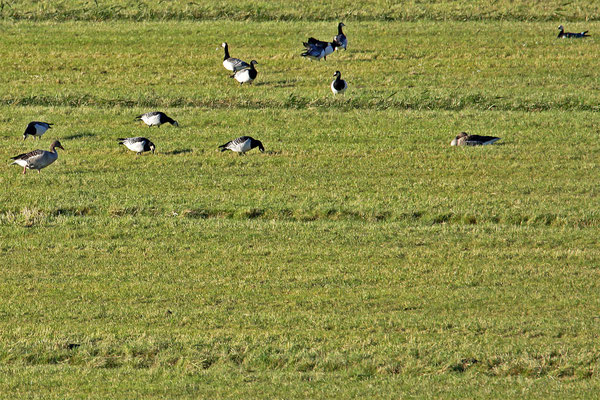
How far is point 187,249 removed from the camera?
19.4 meters

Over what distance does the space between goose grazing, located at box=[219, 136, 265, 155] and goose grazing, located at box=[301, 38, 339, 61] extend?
15039 mm

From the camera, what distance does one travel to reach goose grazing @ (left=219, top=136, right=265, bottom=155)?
26578 millimetres

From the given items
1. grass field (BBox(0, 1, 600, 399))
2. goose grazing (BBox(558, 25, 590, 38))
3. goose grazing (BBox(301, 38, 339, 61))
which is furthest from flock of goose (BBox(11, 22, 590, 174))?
goose grazing (BBox(558, 25, 590, 38))

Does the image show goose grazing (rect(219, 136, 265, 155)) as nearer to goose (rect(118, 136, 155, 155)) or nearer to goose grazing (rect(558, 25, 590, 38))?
goose (rect(118, 136, 155, 155))

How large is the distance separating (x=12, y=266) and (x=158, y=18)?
1379 inches

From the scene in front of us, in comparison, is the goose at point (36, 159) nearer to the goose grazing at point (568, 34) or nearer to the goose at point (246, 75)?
the goose at point (246, 75)

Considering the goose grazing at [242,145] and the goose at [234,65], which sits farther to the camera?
the goose at [234,65]

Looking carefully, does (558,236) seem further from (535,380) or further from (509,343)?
(535,380)

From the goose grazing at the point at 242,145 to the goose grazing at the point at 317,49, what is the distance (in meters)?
15.0

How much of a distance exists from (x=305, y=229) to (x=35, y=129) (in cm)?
1220

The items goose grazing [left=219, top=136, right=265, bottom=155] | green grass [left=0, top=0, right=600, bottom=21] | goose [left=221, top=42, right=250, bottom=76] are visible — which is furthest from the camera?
green grass [left=0, top=0, right=600, bottom=21]

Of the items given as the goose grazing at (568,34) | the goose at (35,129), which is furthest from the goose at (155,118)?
the goose grazing at (568,34)

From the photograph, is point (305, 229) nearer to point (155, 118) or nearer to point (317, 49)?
point (155, 118)

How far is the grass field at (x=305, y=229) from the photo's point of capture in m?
13.7
